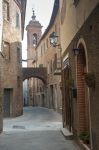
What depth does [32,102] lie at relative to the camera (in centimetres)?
6612

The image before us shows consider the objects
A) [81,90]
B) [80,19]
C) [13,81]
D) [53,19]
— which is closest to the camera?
[80,19]

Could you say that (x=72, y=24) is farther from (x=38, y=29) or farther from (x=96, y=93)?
(x=38, y=29)

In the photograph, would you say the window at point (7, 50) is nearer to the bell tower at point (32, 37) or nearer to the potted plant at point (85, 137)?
the potted plant at point (85, 137)

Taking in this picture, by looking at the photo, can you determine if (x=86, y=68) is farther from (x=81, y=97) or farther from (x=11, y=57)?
(x=11, y=57)

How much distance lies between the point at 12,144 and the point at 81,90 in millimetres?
3256

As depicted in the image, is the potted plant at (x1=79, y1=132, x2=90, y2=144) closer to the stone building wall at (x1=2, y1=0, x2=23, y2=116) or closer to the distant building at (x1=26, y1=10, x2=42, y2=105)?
the stone building wall at (x1=2, y1=0, x2=23, y2=116)

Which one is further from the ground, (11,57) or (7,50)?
(7,50)

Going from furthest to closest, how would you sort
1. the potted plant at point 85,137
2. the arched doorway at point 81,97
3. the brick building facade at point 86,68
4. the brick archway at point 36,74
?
the brick archway at point 36,74 → the arched doorway at point 81,97 → the potted plant at point 85,137 → the brick building facade at point 86,68

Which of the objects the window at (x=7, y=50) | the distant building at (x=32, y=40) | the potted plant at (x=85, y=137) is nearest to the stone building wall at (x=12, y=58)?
the window at (x=7, y=50)

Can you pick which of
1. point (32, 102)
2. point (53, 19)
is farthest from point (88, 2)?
point (32, 102)

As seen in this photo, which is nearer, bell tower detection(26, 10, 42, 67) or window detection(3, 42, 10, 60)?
window detection(3, 42, 10, 60)

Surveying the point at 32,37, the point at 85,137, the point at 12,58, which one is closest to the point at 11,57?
the point at 12,58

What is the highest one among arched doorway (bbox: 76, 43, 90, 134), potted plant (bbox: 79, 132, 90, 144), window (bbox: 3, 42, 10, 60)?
window (bbox: 3, 42, 10, 60)

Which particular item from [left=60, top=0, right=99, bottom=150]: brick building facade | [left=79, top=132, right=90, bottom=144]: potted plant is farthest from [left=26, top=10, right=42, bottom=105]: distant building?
[left=79, top=132, right=90, bottom=144]: potted plant
